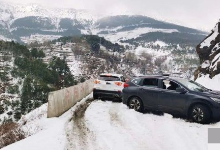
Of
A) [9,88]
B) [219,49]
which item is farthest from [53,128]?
[9,88]

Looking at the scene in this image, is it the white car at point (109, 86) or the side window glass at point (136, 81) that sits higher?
the side window glass at point (136, 81)

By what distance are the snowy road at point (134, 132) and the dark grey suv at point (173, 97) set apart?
43cm

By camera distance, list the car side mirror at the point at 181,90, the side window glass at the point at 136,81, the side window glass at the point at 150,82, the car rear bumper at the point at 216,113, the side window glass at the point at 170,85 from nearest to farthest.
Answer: the car rear bumper at the point at 216,113 < the car side mirror at the point at 181,90 < the side window glass at the point at 170,85 < the side window glass at the point at 150,82 < the side window glass at the point at 136,81

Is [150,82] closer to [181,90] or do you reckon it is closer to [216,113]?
[181,90]

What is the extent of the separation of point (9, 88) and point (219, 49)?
120893 mm

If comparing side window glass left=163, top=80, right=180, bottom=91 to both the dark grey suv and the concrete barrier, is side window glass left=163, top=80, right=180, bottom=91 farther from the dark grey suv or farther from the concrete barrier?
the concrete barrier

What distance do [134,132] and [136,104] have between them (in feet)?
13.3

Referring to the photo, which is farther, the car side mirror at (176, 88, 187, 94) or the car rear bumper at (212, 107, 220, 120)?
the car side mirror at (176, 88, 187, 94)

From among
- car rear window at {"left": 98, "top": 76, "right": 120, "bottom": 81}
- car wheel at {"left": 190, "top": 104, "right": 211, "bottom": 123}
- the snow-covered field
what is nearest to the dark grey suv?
car wheel at {"left": 190, "top": 104, "right": 211, "bottom": 123}

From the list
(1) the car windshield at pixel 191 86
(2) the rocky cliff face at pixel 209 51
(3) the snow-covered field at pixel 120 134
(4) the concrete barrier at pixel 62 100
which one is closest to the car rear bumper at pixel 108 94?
(4) the concrete barrier at pixel 62 100

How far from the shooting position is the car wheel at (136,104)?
13883 mm

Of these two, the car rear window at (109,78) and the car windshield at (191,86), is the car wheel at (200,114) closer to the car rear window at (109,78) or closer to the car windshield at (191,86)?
the car windshield at (191,86)

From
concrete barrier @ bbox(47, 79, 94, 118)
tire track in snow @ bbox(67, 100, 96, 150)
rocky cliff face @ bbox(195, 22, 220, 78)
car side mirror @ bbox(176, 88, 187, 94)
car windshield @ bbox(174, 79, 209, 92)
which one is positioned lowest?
tire track in snow @ bbox(67, 100, 96, 150)

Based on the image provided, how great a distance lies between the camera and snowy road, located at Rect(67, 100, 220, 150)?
8656mm
